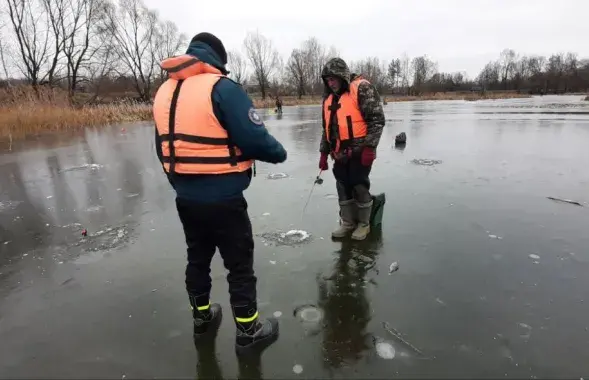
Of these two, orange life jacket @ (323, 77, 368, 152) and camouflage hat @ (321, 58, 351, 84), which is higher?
camouflage hat @ (321, 58, 351, 84)

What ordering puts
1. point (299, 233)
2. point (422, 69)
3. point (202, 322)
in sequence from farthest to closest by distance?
point (422, 69), point (299, 233), point (202, 322)

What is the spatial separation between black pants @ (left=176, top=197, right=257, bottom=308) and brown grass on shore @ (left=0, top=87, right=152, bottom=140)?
574 inches

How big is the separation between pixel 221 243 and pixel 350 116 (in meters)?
2.28

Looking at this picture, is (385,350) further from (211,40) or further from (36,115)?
(36,115)

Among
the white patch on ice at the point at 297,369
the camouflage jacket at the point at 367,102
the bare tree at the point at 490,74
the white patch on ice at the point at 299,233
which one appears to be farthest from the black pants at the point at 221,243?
the bare tree at the point at 490,74

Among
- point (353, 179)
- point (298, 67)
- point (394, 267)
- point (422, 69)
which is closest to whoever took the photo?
point (394, 267)

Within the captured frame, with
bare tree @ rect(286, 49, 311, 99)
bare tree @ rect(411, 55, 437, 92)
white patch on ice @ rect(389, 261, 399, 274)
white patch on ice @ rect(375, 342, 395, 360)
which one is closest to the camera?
white patch on ice @ rect(375, 342, 395, 360)

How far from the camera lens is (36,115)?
16031 millimetres

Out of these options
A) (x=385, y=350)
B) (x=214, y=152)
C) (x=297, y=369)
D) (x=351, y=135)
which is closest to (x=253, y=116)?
(x=214, y=152)

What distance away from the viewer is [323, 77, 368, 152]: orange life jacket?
3943 millimetres

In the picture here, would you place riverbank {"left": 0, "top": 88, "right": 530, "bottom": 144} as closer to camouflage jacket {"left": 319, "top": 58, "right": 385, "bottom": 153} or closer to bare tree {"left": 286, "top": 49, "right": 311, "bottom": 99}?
camouflage jacket {"left": 319, "top": 58, "right": 385, "bottom": 153}

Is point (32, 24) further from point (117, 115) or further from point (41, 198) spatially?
point (41, 198)

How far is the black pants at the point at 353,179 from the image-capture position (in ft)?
13.7

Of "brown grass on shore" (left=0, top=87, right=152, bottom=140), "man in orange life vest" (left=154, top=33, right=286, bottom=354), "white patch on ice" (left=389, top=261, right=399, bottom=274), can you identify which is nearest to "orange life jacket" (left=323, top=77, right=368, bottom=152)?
"white patch on ice" (left=389, top=261, right=399, bottom=274)
